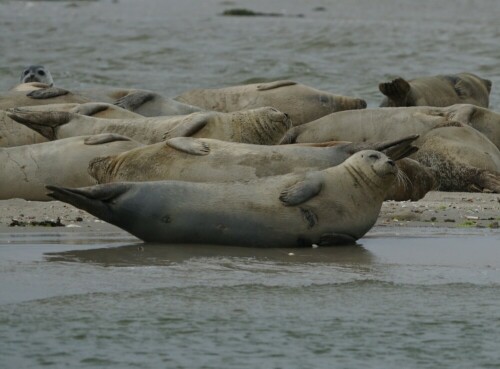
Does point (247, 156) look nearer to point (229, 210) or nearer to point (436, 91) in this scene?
point (229, 210)

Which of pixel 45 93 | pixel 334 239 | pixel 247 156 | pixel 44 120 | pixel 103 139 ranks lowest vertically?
pixel 334 239

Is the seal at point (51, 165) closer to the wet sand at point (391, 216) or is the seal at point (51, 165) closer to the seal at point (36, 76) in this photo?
the wet sand at point (391, 216)

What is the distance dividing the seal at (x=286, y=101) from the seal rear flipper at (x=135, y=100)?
3.15ft

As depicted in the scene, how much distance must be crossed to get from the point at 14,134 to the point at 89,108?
Result: 0.65 meters

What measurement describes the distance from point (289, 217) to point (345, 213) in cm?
32

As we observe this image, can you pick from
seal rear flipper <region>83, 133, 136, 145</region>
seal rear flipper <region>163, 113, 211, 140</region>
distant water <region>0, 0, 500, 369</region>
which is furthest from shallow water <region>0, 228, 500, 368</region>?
seal rear flipper <region>163, 113, 211, 140</region>

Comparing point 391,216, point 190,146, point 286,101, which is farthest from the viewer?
point 286,101

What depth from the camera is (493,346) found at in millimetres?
5332

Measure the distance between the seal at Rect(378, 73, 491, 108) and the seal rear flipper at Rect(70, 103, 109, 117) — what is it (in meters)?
3.03

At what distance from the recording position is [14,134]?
10289 millimetres

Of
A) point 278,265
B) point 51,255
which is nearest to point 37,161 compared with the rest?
point 51,255

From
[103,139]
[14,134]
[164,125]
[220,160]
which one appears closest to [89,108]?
[14,134]

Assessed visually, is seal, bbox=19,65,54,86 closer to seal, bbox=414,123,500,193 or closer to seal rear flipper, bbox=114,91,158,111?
seal rear flipper, bbox=114,91,158,111

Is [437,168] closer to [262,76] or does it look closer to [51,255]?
[51,255]
